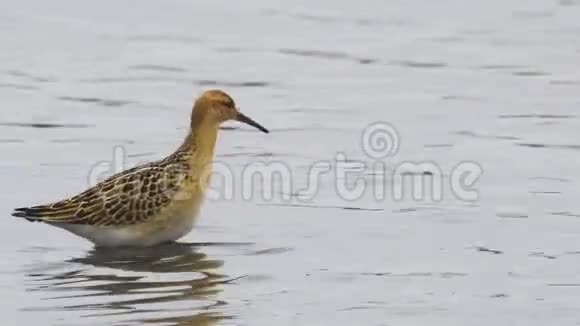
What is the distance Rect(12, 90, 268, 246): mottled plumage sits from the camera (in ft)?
42.4

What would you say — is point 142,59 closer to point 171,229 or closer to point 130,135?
point 130,135

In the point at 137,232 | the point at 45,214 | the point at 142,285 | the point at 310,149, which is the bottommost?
the point at 142,285

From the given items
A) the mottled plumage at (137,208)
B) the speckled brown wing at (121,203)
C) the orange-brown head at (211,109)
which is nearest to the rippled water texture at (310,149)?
the mottled plumage at (137,208)

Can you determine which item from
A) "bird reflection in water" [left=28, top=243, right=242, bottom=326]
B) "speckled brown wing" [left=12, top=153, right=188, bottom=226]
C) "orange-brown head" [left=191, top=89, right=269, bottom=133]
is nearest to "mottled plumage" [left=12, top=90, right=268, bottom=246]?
"speckled brown wing" [left=12, top=153, right=188, bottom=226]

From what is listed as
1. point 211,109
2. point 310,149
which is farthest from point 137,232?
point 310,149

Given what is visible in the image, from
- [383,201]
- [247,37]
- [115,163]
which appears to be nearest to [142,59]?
[247,37]

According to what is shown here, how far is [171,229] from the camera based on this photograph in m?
13.0

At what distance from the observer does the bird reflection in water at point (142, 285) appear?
11.0m

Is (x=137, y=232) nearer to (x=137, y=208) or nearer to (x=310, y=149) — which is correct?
(x=137, y=208)

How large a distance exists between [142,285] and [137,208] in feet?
4.05

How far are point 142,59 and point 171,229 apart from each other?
7.39 meters

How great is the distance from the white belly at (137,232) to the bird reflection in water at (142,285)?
0.07 m

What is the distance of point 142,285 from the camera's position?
11.9m

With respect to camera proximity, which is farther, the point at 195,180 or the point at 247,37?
the point at 247,37
